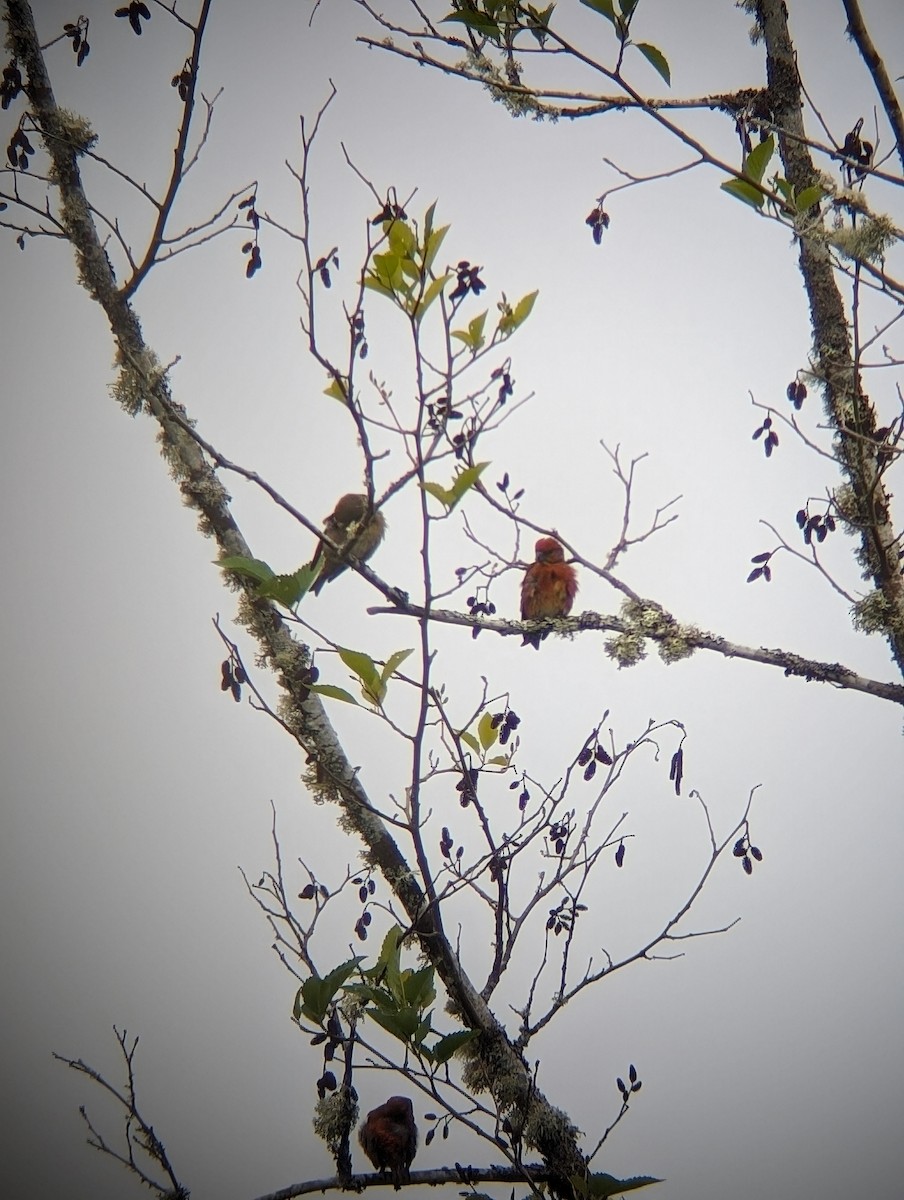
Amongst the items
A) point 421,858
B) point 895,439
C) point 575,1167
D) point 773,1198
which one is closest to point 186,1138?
point 773,1198

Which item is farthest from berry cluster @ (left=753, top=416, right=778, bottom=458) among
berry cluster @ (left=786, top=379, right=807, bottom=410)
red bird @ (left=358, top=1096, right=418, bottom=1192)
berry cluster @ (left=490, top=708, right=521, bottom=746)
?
red bird @ (left=358, top=1096, right=418, bottom=1192)

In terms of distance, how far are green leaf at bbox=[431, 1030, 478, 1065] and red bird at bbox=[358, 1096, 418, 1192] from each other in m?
0.51

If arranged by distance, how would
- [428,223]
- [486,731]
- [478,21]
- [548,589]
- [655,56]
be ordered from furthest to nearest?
[548,589]
[486,731]
[478,21]
[655,56]
[428,223]

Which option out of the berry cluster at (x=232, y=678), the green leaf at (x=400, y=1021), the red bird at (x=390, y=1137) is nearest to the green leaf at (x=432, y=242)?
the berry cluster at (x=232, y=678)

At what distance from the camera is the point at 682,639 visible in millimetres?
2650

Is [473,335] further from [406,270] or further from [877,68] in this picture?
[877,68]

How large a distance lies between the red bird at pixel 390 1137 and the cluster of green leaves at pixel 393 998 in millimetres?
486

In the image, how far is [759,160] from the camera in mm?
2020

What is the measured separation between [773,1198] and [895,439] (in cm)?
1066

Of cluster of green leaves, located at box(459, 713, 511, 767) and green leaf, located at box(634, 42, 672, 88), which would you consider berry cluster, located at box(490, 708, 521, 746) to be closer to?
cluster of green leaves, located at box(459, 713, 511, 767)

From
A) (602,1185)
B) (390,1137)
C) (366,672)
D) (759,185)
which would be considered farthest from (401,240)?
(390,1137)

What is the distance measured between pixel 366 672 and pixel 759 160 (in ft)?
4.99

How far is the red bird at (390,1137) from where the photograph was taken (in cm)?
254

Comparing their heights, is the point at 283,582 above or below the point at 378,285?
below
